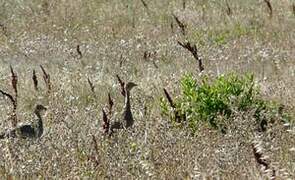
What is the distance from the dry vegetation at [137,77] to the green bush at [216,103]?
0.89 ft

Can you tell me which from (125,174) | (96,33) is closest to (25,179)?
(125,174)

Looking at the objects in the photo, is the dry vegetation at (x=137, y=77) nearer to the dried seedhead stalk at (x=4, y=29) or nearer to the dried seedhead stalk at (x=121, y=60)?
the dried seedhead stalk at (x=121, y=60)

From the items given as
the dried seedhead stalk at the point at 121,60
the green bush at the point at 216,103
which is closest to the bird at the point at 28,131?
the green bush at the point at 216,103

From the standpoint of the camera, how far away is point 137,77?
10.5 m

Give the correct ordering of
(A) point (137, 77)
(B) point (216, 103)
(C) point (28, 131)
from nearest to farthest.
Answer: (C) point (28, 131), (B) point (216, 103), (A) point (137, 77)

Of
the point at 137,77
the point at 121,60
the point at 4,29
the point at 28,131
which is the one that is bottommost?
the point at 28,131

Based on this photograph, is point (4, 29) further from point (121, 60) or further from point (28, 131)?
point (28, 131)

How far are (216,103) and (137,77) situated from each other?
3.29 m

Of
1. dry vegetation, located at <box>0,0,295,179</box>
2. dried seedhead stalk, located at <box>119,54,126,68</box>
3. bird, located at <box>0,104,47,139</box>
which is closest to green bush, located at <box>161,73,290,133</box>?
dry vegetation, located at <box>0,0,295,179</box>

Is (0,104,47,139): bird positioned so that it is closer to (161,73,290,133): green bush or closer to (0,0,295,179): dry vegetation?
(0,0,295,179): dry vegetation

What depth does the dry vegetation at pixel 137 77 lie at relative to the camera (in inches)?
203

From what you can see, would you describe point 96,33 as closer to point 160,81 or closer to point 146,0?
point 146,0

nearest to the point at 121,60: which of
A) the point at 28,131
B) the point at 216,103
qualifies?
the point at 216,103

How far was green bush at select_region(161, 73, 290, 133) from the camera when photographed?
23.4 feet
